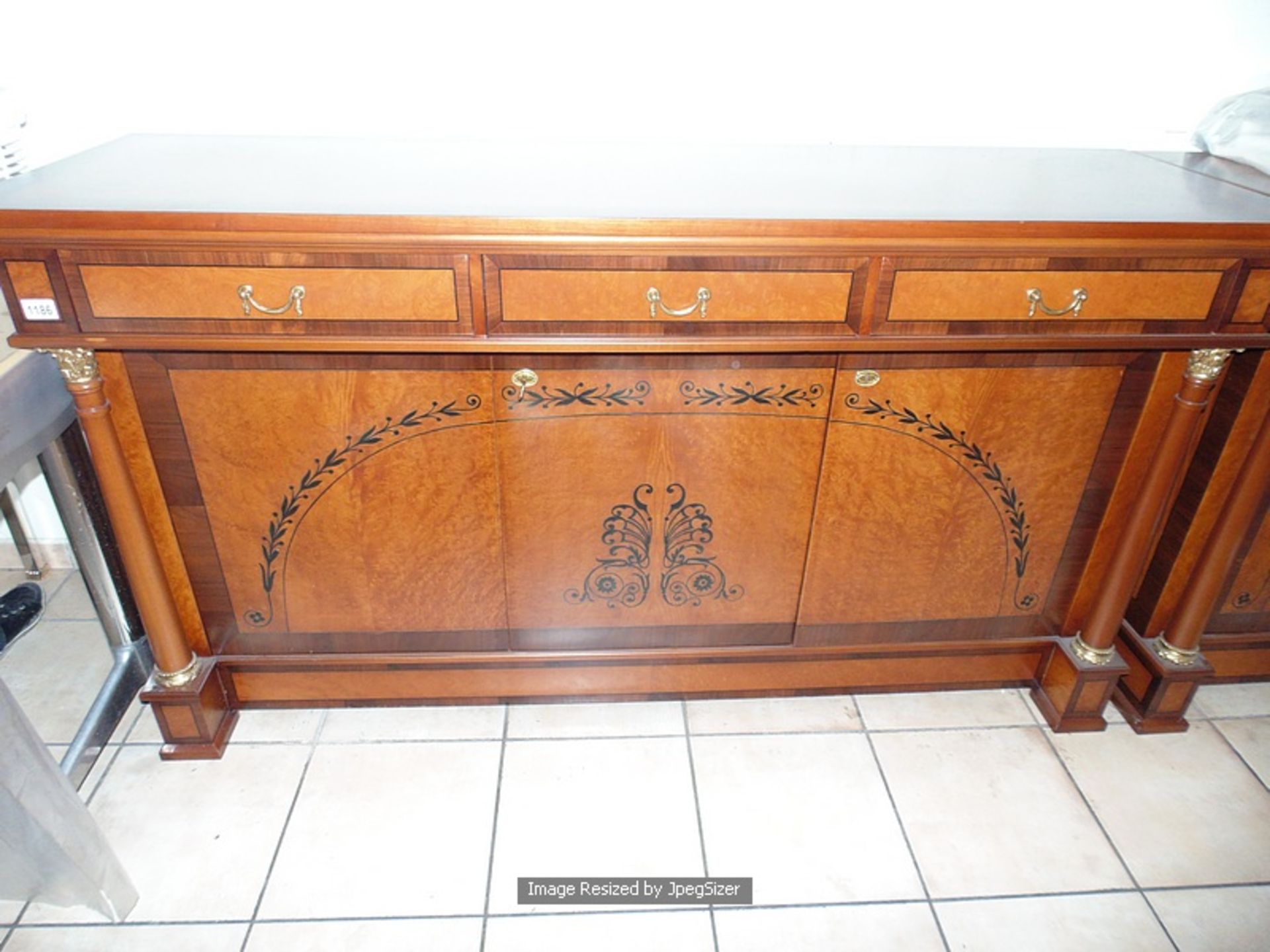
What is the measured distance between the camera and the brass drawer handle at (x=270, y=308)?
1.28 m

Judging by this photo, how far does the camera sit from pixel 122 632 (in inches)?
72.6

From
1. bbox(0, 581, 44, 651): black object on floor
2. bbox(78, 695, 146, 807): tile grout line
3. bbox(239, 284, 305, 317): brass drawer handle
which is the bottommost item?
bbox(78, 695, 146, 807): tile grout line

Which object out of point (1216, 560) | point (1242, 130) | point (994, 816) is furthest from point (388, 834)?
point (1242, 130)

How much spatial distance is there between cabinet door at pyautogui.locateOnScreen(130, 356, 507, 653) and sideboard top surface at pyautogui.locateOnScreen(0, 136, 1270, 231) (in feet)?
0.87

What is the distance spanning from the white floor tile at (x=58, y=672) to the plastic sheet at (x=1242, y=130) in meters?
2.55

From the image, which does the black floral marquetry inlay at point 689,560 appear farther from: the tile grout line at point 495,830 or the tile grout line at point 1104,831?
the tile grout line at point 1104,831

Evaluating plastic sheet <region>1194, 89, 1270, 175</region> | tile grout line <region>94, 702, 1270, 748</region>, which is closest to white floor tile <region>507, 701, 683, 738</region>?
tile grout line <region>94, 702, 1270, 748</region>

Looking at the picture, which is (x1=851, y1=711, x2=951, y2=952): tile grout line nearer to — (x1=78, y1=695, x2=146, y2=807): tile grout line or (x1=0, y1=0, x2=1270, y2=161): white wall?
(x1=0, y1=0, x2=1270, y2=161): white wall

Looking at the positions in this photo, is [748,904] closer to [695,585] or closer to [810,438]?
[695,585]

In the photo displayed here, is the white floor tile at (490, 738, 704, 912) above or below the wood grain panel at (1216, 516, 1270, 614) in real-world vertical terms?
below

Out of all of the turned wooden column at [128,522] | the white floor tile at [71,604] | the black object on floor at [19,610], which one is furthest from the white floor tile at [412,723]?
the black object on floor at [19,610]

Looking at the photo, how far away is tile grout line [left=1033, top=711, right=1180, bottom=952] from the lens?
149 cm

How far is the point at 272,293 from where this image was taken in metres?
1.29

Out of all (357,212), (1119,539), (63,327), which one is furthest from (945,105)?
(63,327)
